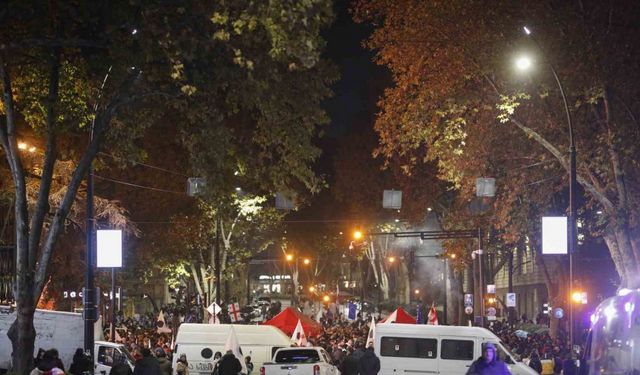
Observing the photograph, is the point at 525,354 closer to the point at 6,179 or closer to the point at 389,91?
the point at 389,91

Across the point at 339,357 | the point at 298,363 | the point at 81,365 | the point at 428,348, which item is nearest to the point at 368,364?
the point at 428,348

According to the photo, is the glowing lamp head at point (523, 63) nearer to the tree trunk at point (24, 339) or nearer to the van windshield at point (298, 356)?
the van windshield at point (298, 356)

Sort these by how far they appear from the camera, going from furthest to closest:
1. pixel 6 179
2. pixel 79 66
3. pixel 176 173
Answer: pixel 176 173 → pixel 6 179 → pixel 79 66

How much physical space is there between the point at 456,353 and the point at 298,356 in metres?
4.33

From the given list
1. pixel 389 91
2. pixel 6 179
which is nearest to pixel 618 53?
pixel 389 91

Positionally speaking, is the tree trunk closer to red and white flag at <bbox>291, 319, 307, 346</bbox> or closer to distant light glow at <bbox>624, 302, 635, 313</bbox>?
distant light glow at <bbox>624, 302, 635, 313</bbox>

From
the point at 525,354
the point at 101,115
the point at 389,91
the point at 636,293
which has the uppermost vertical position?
the point at 389,91

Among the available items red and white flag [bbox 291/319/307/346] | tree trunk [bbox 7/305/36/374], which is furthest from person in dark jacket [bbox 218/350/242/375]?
red and white flag [bbox 291/319/307/346]

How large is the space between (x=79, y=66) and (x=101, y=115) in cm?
128

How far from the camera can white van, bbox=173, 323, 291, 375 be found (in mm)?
32094

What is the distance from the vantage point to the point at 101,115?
18016 millimetres

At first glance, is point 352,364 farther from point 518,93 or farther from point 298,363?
point 518,93

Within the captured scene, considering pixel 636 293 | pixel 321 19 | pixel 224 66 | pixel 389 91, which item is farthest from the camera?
Result: pixel 389 91

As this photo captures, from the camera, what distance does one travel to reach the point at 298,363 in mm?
28484
